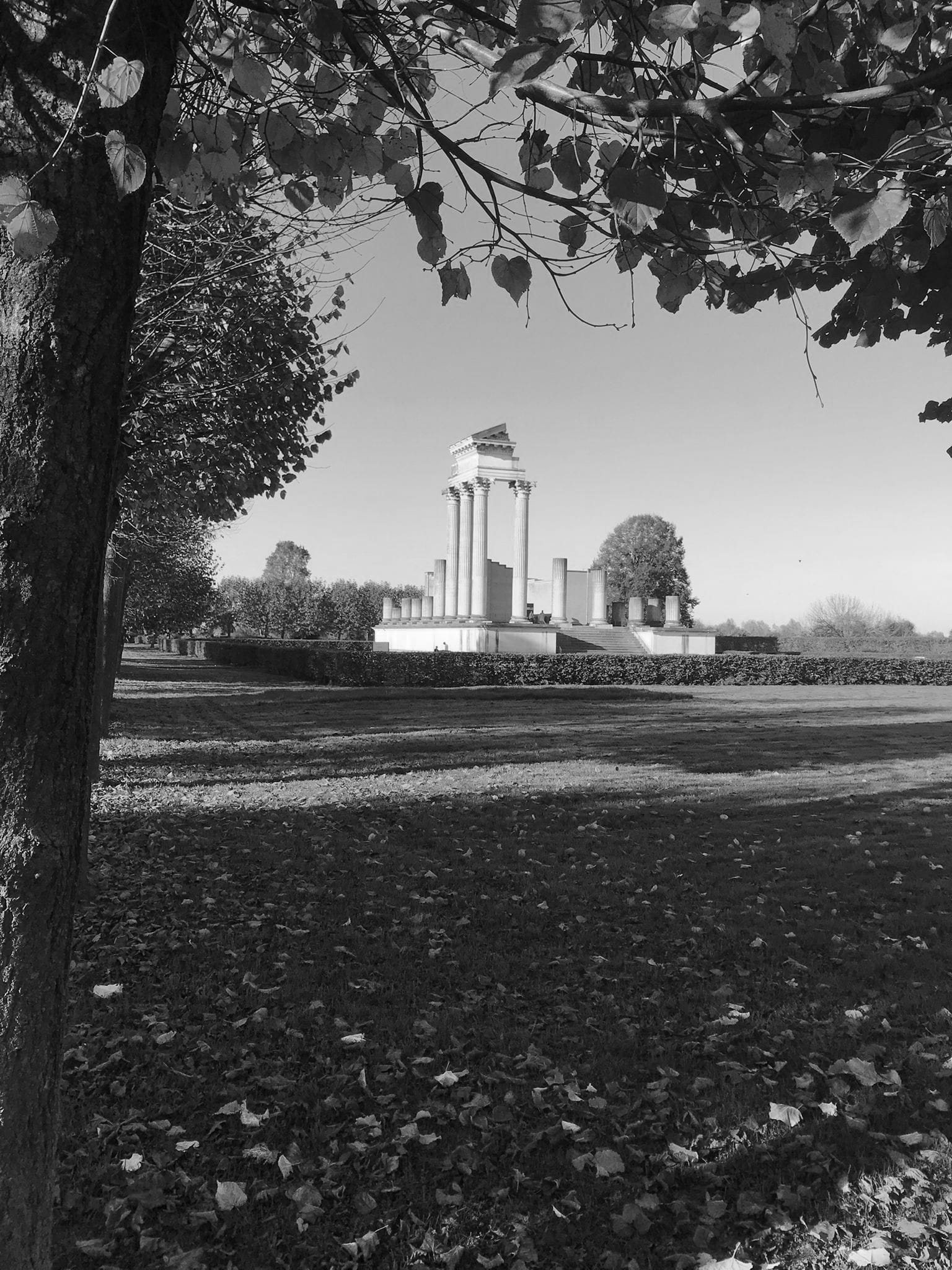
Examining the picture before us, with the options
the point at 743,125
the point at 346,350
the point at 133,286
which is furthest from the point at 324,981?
the point at 346,350

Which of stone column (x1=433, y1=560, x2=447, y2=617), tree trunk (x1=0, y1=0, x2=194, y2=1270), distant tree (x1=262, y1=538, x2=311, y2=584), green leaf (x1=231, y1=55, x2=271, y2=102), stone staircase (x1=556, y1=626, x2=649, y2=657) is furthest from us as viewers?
distant tree (x1=262, y1=538, x2=311, y2=584)

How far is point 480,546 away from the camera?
4138 cm

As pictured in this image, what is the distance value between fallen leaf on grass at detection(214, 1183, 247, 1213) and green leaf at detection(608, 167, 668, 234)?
11.1 feet

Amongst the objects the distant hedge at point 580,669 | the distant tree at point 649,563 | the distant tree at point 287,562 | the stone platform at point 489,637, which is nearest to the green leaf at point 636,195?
the distant hedge at point 580,669

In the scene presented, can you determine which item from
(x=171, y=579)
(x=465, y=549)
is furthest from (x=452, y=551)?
(x=171, y=579)

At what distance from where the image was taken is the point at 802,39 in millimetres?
2988

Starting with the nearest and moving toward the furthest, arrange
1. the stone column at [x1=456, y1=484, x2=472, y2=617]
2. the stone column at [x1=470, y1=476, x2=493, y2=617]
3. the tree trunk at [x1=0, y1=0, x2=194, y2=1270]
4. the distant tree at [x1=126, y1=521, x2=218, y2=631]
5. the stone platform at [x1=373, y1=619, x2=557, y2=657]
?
the tree trunk at [x1=0, y1=0, x2=194, y2=1270]
the distant tree at [x1=126, y1=521, x2=218, y2=631]
the stone platform at [x1=373, y1=619, x2=557, y2=657]
the stone column at [x1=470, y1=476, x2=493, y2=617]
the stone column at [x1=456, y1=484, x2=472, y2=617]

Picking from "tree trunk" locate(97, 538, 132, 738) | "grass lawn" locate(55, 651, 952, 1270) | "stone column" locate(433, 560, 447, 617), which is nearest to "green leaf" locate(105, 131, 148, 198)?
"grass lawn" locate(55, 651, 952, 1270)

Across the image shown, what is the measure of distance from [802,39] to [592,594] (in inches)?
1684

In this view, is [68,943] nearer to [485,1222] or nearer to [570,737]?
[485,1222]

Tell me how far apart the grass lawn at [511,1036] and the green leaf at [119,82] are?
3.19 m

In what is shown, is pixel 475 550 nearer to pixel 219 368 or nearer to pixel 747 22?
pixel 219 368

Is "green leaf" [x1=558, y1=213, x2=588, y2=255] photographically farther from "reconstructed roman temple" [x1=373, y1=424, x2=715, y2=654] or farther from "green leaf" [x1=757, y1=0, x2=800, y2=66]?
"reconstructed roman temple" [x1=373, y1=424, x2=715, y2=654]

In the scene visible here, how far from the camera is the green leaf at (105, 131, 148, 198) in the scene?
74.9 inches
